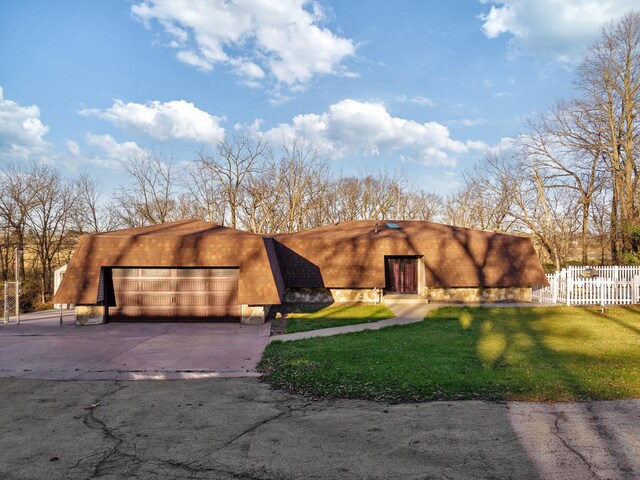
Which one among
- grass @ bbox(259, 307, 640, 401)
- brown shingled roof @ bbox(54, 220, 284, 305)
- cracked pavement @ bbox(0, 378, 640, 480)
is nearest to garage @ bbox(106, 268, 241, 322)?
brown shingled roof @ bbox(54, 220, 284, 305)

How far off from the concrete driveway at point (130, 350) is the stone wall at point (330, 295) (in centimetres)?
515

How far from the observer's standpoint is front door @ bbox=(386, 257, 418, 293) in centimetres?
2230

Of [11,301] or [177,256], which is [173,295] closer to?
[177,256]

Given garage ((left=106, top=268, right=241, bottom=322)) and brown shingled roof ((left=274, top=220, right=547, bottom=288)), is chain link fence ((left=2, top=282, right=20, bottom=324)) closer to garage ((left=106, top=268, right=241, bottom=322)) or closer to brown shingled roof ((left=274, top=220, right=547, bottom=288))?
garage ((left=106, top=268, right=241, bottom=322))

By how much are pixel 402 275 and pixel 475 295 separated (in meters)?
3.95

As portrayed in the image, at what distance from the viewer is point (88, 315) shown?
15.3 m

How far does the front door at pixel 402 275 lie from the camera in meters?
22.3

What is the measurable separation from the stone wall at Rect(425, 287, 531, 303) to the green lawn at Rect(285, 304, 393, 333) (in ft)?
11.7

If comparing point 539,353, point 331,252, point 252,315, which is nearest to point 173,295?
point 252,315

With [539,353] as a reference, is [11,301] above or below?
below

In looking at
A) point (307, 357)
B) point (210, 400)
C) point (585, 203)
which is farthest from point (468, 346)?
point (585, 203)

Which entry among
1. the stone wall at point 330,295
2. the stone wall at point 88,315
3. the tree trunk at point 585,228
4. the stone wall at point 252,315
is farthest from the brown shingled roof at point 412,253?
the tree trunk at point 585,228

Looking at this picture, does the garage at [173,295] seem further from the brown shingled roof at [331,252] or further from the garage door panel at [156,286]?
the brown shingled roof at [331,252]

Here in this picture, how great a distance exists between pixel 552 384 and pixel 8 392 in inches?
386
